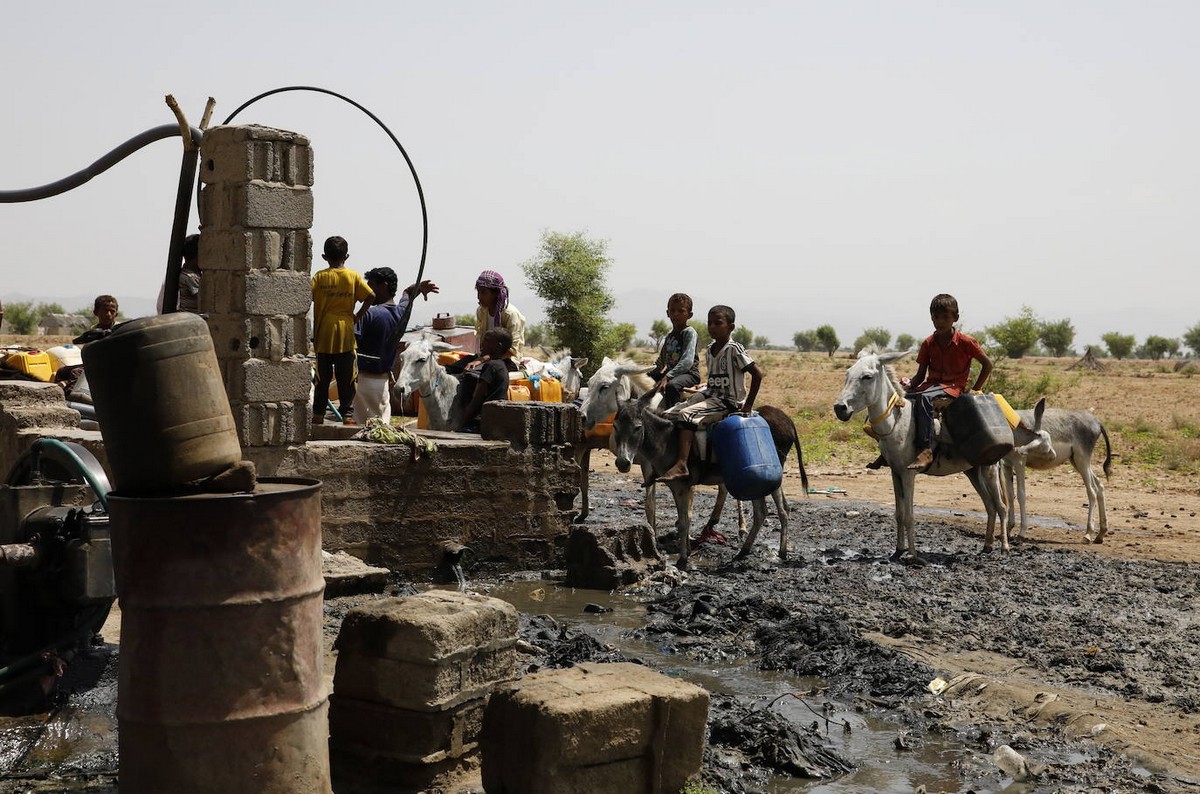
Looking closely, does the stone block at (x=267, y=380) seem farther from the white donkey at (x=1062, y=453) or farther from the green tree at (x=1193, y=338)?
the green tree at (x=1193, y=338)

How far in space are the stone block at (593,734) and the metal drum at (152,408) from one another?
1.58 metres

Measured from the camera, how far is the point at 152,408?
441 cm

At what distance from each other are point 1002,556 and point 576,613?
5128mm

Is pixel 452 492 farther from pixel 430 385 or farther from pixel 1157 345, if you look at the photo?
pixel 1157 345

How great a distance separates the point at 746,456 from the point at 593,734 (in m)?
6.54

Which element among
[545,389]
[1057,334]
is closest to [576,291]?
[545,389]

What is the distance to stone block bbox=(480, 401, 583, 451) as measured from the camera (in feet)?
36.3

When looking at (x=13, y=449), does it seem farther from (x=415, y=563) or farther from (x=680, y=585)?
(x=680, y=585)

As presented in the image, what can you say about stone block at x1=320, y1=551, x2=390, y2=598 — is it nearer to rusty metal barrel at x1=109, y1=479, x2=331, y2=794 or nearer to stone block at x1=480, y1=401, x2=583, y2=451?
stone block at x1=480, y1=401, x2=583, y2=451

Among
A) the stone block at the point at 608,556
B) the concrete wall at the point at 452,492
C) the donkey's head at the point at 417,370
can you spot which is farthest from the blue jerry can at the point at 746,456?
the donkey's head at the point at 417,370

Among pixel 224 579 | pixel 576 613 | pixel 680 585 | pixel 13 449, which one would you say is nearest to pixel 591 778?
pixel 224 579

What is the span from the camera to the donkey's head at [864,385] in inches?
459

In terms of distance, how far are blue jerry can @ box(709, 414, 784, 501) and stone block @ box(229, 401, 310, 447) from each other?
13.0ft

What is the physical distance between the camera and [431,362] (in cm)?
1214
